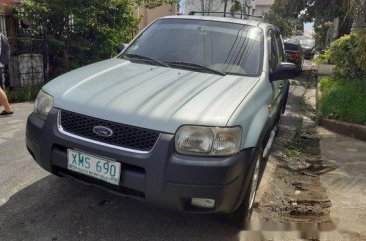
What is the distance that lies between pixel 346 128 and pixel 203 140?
14.5 ft

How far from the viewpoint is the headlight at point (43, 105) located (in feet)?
10.4

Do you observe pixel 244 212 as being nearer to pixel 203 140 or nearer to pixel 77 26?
pixel 203 140

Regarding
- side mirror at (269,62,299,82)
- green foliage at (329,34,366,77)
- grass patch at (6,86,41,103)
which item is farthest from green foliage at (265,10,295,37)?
side mirror at (269,62,299,82)

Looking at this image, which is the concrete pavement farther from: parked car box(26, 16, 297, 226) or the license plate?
the license plate

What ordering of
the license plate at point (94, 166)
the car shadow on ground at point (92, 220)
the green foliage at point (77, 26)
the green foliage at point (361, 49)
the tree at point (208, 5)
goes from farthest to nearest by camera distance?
the tree at point (208, 5) < the green foliage at point (77, 26) < the green foliage at point (361, 49) < the car shadow on ground at point (92, 220) < the license plate at point (94, 166)

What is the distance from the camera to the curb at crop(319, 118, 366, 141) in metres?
6.17

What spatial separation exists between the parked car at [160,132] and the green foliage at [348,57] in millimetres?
6058

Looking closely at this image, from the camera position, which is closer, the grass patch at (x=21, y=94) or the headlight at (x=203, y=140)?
the headlight at (x=203, y=140)

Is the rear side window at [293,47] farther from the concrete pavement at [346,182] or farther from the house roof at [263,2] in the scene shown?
the house roof at [263,2]

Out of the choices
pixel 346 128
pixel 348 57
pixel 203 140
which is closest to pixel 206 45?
pixel 203 140

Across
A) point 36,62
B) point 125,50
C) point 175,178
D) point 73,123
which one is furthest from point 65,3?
point 175,178

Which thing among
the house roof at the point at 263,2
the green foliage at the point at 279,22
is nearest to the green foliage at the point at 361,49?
the green foliage at the point at 279,22

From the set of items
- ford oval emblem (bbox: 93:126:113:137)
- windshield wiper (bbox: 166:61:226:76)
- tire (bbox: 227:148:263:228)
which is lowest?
tire (bbox: 227:148:263:228)

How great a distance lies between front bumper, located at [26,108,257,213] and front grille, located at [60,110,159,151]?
60mm
